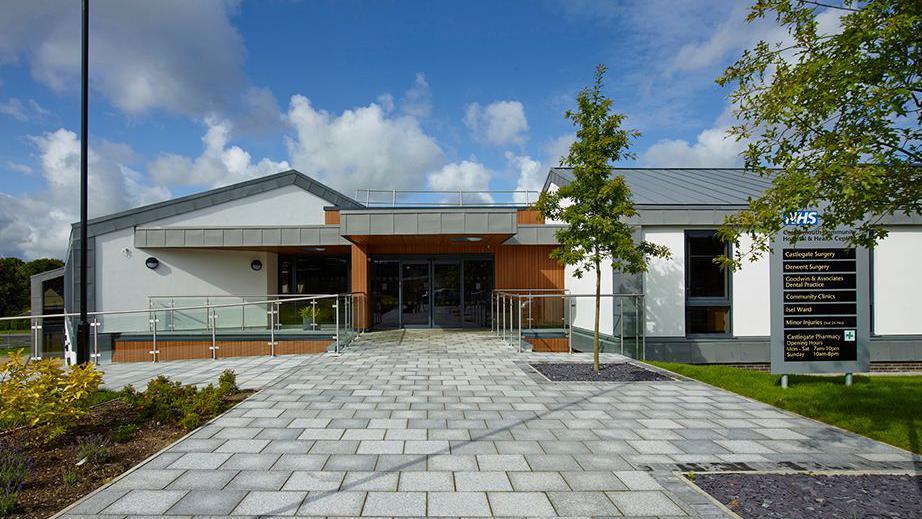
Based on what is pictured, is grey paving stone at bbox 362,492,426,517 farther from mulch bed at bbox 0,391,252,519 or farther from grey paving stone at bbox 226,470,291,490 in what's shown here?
mulch bed at bbox 0,391,252,519

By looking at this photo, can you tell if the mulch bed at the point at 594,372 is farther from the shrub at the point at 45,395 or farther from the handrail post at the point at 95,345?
the handrail post at the point at 95,345

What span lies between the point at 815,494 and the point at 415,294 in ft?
46.9

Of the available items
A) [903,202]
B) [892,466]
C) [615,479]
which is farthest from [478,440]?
[903,202]

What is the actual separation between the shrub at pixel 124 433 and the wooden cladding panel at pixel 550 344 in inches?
405

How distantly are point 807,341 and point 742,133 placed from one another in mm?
5668

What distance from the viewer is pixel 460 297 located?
17.3 m

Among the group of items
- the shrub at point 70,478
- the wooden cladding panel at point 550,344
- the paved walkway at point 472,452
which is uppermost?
the shrub at point 70,478

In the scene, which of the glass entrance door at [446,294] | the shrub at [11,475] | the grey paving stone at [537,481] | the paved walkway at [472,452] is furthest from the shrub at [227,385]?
the glass entrance door at [446,294]

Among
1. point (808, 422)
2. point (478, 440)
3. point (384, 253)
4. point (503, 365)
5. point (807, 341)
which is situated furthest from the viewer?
point (384, 253)

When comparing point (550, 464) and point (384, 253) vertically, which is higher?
point (384, 253)

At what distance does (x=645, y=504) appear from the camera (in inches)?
142

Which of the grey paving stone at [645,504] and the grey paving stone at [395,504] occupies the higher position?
the grey paving stone at [395,504]

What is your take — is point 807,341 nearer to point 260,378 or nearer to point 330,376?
point 330,376

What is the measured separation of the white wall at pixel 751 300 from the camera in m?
11.7
